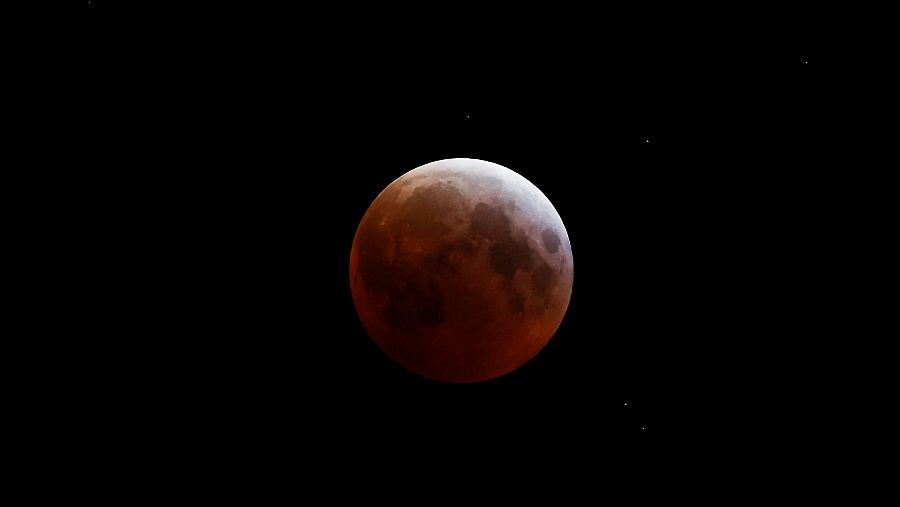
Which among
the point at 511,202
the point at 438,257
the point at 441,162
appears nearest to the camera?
the point at 438,257

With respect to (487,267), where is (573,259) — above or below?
above

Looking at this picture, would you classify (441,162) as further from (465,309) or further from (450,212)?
(465,309)

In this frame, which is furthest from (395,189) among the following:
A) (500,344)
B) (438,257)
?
(500,344)

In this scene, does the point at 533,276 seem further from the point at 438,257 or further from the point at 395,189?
the point at 395,189

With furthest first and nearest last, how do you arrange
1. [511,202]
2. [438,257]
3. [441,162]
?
A: 1. [441,162]
2. [511,202]
3. [438,257]

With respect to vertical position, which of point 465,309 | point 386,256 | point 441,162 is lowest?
point 465,309

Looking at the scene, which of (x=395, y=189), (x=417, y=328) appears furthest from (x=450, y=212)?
(x=417, y=328)

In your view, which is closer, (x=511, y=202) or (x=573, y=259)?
(x=511, y=202)
